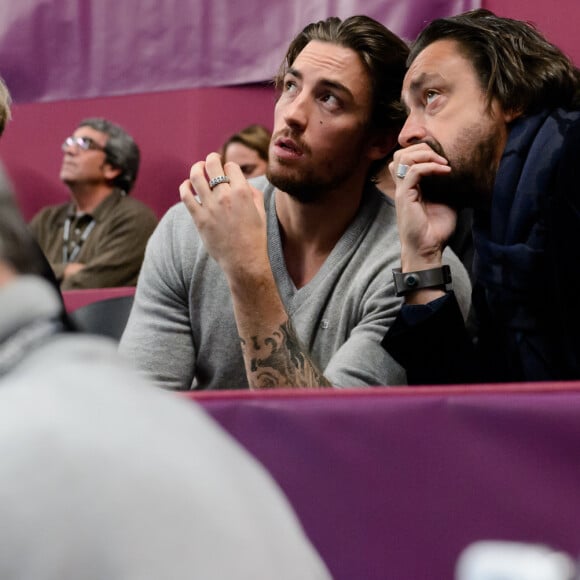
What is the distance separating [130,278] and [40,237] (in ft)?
1.79

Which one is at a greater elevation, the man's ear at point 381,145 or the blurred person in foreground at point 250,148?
the man's ear at point 381,145

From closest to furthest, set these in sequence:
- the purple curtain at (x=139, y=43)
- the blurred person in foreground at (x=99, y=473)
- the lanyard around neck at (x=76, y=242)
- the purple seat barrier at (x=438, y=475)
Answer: the blurred person in foreground at (x=99, y=473) < the purple seat barrier at (x=438, y=475) < the purple curtain at (x=139, y=43) < the lanyard around neck at (x=76, y=242)

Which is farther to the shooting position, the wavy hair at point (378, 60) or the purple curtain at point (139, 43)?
the purple curtain at point (139, 43)

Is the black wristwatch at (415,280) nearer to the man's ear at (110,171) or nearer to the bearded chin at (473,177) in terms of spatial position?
the bearded chin at (473,177)

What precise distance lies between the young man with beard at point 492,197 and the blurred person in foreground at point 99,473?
1.23 metres

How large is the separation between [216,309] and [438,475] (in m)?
0.84

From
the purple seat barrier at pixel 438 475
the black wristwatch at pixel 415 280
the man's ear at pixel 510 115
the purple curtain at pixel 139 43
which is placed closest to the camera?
the purple seat barrier at pixel 438 475

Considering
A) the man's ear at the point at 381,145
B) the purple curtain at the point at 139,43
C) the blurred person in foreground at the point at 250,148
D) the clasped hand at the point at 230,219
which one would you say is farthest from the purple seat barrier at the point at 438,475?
the blurred person in foreground at the point at 250,148

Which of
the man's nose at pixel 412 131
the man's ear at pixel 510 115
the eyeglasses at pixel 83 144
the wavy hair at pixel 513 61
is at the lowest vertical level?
the eyeglasses at pixel 83 144

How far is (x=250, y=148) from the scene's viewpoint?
3.73 m

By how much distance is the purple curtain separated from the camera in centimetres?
332

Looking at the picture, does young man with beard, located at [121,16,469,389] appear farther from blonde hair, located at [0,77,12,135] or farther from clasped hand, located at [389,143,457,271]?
blonde hair, located at [0,77,12,135]

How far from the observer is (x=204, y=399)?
1.35 metres

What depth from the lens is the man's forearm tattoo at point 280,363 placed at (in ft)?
6.13
